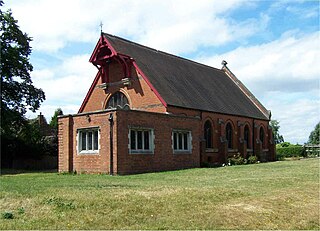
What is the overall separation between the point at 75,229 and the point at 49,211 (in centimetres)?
161

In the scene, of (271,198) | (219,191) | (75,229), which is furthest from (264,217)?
(75,229)

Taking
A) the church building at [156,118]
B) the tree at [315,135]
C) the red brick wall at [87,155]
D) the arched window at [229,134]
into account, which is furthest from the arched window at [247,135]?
the tree at [315,135]

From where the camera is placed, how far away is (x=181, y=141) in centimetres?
2911

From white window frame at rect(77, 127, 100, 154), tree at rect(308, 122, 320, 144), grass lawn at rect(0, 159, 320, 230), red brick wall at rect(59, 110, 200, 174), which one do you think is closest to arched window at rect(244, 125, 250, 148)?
red brick wall at rect(59, 110, 200, 174)

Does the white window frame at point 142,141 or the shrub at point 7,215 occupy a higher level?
the white window frame at point 142,141

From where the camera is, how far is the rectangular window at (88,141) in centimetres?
2475

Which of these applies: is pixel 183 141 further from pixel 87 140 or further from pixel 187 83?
pixel 187 83

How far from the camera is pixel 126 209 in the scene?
10.3 m

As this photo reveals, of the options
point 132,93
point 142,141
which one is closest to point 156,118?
point 142,141

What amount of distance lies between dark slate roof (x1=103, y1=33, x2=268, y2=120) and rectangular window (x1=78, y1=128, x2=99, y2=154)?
7759 mm

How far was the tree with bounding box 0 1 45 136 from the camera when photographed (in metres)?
37.7

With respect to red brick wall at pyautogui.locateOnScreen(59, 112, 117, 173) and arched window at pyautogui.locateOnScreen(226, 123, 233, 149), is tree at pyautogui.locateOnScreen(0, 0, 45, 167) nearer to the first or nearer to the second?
red brick wall at pyautogui.locateOnScreen(59, 112, 117, 173)

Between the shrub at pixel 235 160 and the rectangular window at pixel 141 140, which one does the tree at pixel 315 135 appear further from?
the rectangular window at pixel 141 140

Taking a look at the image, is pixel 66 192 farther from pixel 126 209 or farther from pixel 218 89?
pixel 218 89
